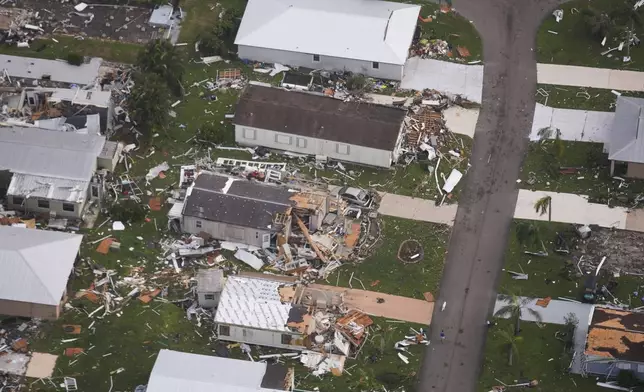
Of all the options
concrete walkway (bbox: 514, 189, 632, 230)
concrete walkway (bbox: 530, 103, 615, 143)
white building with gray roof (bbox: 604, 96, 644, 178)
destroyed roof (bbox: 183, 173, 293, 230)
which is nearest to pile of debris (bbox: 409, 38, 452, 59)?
concrete walkway (bbox: 530, 103, 615, 143)

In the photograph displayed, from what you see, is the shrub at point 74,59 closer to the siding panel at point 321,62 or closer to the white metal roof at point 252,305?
the siding panel at point 321,62

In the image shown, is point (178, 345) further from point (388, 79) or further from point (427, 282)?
point (388, 79)

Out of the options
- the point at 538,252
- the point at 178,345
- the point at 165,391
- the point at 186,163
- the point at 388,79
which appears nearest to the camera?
the point at 165,391

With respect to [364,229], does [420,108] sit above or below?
above

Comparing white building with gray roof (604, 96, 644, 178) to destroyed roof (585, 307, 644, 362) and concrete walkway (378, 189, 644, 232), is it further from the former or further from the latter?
destroyed roof (585, 307, 644, 362)

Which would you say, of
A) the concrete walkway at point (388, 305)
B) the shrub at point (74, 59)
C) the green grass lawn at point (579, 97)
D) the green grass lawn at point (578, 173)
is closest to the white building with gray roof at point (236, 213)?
the concrete walkway at point (388, 305)

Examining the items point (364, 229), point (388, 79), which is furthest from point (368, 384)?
point (388, 79)
